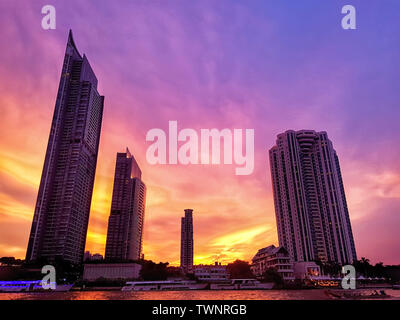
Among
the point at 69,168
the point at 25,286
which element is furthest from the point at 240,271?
the point at 69,168

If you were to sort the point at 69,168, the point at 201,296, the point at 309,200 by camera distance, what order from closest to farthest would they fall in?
the point at 201,296 < the point at 69,168 < the point at 309,200

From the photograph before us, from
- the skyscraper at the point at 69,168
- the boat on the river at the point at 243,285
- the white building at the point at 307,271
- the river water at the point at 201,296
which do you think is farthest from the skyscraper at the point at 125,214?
the white building at the point at 307,271

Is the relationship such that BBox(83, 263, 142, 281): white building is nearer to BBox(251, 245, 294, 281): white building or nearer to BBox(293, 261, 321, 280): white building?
BBox(251, 245, 294, 281): white building

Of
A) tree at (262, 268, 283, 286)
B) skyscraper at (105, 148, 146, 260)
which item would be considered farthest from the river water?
skyscraper at (105, 148, 146, 260)

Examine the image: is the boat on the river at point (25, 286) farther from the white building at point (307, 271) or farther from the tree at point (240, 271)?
the white building at point (307, 271)

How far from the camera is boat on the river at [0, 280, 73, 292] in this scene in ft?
261

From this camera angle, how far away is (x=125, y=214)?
533 feet

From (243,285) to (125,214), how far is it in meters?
102

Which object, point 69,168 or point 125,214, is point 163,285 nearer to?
point 69,168

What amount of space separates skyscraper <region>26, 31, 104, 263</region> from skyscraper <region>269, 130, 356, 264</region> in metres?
86.4

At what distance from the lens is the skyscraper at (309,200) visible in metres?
106

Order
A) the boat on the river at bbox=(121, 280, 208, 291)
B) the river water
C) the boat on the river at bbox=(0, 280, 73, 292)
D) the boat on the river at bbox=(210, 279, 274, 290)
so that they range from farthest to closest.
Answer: the boat on the river at bbox=(0, 280, 73, 292) → the boat on the river at bbox=(121, 280, 208, 291) → the boat on the river at bbox=(210, 279, 274, 290) → the river water

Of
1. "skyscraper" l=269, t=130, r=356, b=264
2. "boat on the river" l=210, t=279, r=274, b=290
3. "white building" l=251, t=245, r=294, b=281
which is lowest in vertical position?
"boat on the river" l=210, t=279, r=274, b=290

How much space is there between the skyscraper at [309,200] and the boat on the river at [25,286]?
83.0 metres
